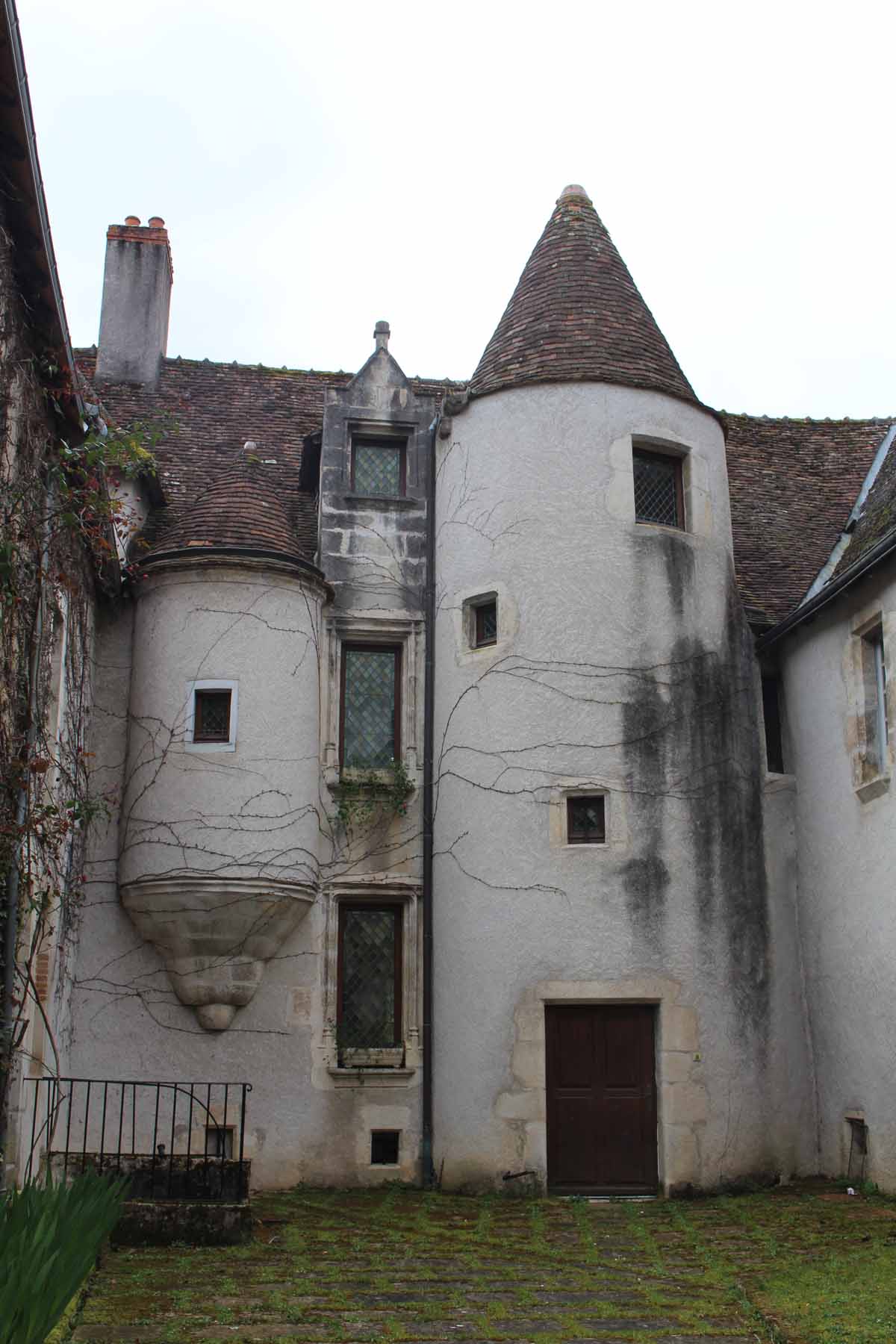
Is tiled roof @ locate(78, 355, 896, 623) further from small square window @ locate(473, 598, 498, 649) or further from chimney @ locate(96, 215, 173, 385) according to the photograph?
small square window @ locate(473, 598, 498, 649)

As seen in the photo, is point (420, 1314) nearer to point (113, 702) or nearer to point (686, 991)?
point (686, 991)

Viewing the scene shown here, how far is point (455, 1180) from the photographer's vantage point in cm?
1153

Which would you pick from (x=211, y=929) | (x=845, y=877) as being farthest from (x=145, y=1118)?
(x=845, y=877)

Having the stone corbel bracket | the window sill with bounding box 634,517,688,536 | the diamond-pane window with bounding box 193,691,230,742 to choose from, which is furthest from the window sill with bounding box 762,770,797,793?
the diamond-pane window with bounding box 193,691,230,742

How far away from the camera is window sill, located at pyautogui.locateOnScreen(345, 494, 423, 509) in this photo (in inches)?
539

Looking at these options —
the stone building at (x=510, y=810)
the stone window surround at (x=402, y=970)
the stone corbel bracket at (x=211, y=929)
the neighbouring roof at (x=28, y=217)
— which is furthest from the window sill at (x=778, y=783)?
the neighbouring roof at (x=28, y=217)

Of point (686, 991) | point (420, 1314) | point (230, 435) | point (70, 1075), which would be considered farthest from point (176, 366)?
point (420, 1314)

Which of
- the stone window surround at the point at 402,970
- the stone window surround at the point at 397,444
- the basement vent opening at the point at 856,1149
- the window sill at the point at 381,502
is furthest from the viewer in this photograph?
the stone window surround at the point at 397,444

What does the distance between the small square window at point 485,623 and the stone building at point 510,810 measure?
3cm

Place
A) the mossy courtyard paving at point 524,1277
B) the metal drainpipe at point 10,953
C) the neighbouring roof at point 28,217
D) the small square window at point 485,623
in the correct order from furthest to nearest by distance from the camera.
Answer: the small square window at point 485,623 → the metal drainpipe at point 10,953 → the neighbouring roof at point 28,217 → the mossy courtyard paving at point 524,1277

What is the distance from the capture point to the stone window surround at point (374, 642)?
1290 cm

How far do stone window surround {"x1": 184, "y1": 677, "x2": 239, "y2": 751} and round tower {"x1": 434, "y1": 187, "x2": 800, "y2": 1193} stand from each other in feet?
6.30

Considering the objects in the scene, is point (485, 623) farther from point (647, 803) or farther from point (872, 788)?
point (872, 788)

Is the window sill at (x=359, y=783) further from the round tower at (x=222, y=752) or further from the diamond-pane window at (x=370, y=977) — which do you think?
the diamond-pane window at (x=370, y=977)
